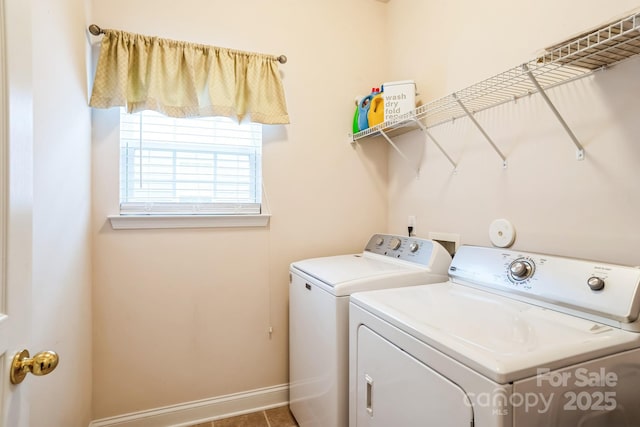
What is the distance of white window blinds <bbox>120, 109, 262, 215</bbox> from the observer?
69.9 inches

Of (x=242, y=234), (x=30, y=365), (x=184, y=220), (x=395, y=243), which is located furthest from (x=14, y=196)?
(x=395, y=243)

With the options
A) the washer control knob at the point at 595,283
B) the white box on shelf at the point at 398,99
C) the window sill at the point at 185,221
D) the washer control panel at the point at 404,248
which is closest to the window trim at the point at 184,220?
the window sill at the point at 185,221

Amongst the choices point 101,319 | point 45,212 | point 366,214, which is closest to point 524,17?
point 366,214

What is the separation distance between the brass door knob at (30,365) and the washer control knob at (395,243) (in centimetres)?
152

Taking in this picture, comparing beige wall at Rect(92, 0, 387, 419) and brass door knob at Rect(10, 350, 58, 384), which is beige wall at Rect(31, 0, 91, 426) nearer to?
beige wall at Rect(92, 0, 387, 419)

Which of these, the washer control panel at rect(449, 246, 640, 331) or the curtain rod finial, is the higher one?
the curtain rod finial

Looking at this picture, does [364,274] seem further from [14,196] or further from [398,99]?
[14,196]

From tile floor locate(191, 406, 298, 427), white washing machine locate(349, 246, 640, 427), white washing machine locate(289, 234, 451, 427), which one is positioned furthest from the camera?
tile floor locate(191, 406, 298, 427)

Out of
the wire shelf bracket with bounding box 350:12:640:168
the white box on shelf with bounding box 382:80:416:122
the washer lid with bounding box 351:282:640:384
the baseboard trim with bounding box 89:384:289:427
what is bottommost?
the baseboard trim with bounding box 89:384:289:427

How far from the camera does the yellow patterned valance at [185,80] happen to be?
5.36 ft

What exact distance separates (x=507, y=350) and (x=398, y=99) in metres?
1.50

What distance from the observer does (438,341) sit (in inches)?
33.3

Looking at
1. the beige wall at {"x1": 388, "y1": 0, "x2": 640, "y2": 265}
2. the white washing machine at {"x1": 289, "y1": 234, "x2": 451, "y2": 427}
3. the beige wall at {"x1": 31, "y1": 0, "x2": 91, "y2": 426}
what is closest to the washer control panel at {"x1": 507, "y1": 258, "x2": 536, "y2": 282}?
the beige wall at {"x1": 388, "y1": 0, "x2": 640, "y2": 265}

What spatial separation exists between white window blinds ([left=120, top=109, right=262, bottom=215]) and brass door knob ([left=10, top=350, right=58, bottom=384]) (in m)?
1.20
